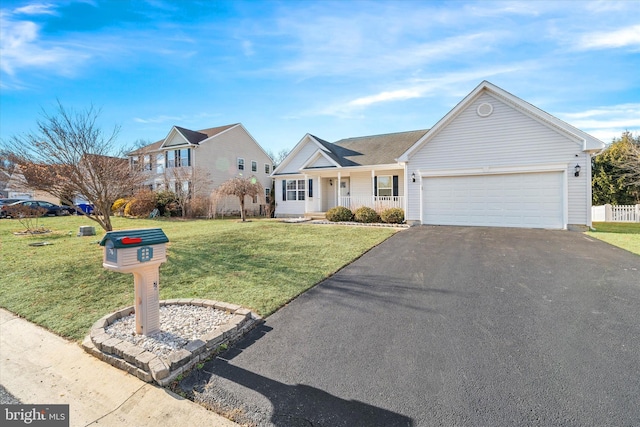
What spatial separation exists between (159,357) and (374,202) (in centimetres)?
1416

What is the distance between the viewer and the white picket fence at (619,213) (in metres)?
15.3

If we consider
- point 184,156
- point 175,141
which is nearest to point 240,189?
point 184,156

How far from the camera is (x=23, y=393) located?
275 cm

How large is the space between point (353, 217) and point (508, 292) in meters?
10.9

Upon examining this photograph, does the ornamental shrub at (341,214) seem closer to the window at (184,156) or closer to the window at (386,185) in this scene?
the window at (386,185)

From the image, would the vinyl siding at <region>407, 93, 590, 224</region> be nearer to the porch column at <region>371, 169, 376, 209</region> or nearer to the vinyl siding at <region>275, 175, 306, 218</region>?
the porch column at <region>371, 169, 376, 209</region>

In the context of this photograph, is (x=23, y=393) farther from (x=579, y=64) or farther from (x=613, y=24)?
(x=579, y=64)

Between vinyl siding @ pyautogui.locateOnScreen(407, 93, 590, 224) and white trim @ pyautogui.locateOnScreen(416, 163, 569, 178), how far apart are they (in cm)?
15

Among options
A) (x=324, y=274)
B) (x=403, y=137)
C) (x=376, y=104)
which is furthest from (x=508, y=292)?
(x=403, y=137)

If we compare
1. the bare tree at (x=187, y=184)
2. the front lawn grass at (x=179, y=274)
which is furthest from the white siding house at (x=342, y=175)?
the front lawn grass at (x=179, y=274)

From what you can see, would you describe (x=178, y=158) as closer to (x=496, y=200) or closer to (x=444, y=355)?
(x=496, y=200)

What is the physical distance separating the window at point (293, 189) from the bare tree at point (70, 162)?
35.7 ft

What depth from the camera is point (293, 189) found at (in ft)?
65.2

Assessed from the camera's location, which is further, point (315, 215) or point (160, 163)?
point (160, 163)
